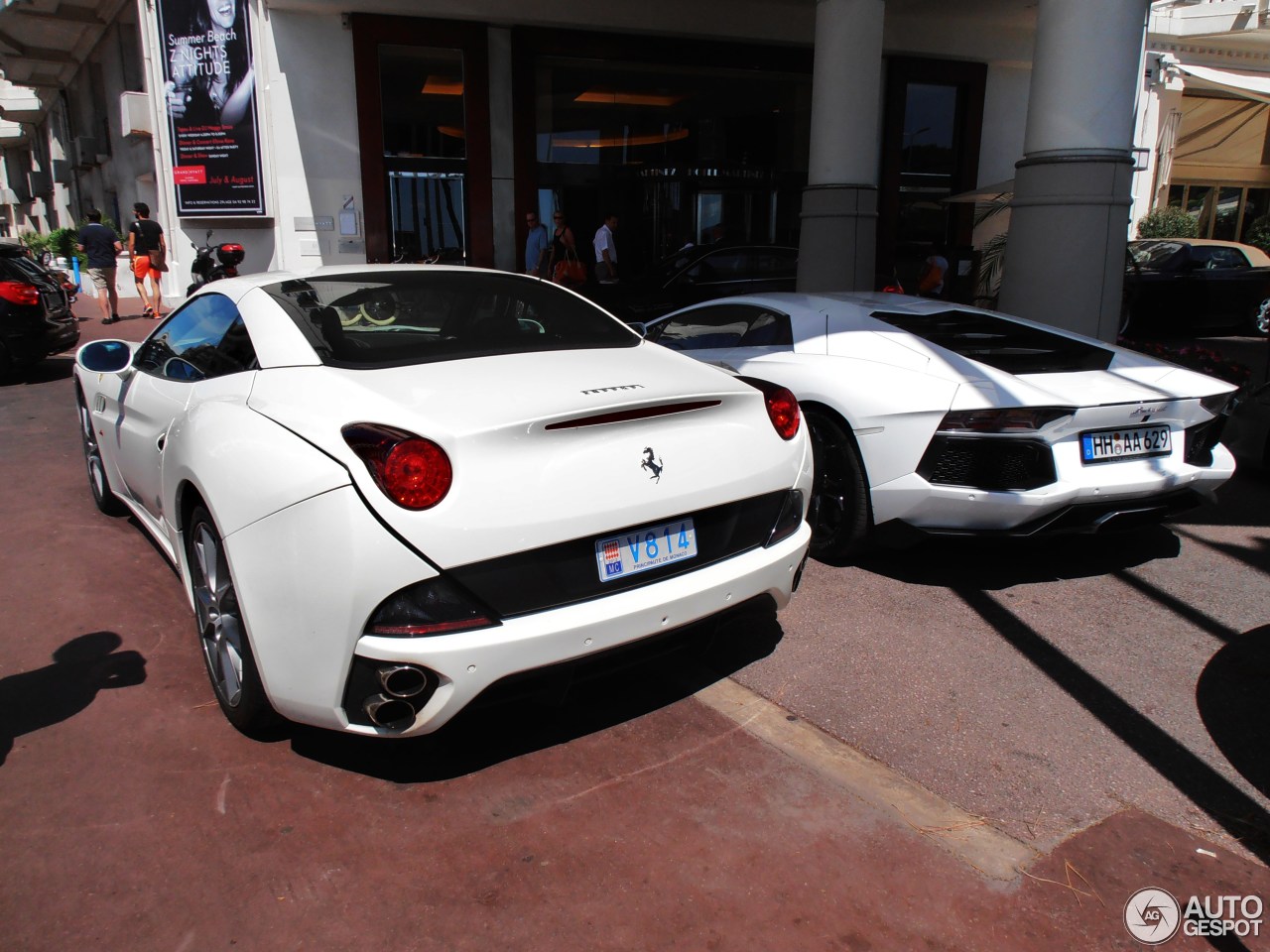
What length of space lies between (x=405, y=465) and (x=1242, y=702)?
9.85ft

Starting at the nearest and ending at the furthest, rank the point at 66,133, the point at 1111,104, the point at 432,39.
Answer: the point at 1111,104, the point at 432,39, the point at 66,133

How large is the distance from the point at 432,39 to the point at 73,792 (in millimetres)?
14100

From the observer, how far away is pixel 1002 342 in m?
4.83

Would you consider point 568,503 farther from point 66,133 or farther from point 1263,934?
point 66,133

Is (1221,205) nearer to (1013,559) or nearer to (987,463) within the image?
(1013,559)

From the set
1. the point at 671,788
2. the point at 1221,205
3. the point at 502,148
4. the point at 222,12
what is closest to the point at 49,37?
the point at 222,12

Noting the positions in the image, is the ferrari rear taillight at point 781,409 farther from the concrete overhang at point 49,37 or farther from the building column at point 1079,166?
the concrete overhang at point 49,37

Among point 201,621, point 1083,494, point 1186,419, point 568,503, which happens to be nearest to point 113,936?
point 201,621

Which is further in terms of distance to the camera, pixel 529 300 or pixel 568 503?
pixel 529 300

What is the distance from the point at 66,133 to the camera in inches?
1248

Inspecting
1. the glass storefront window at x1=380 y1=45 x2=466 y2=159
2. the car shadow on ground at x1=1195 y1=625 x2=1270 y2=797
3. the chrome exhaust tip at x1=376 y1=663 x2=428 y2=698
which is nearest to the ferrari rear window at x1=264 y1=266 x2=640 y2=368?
the chrome exhaust tip at x1=376 y1=663 x2=428 y2=698

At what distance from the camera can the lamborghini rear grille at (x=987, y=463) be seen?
4.03m

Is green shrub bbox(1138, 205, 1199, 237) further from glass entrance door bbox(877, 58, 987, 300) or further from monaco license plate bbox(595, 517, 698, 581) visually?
monaco license plate bbox(595, 517, 698, 581)

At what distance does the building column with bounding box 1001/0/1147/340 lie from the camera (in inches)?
309
